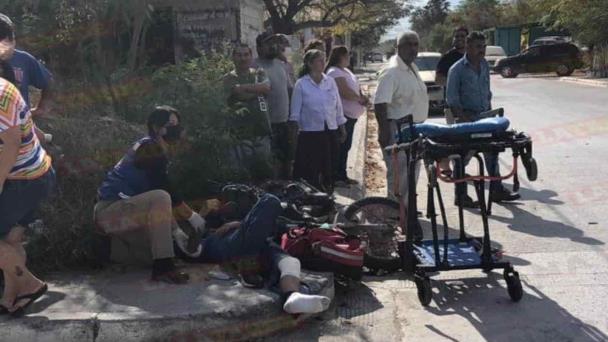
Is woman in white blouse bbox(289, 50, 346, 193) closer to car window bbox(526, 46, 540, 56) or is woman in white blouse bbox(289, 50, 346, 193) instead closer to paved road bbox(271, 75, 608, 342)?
paved road bbox(271, 75, 608, 342)

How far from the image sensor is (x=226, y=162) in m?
6.72

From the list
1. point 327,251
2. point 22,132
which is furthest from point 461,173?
point 22,132

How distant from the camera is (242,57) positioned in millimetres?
7160

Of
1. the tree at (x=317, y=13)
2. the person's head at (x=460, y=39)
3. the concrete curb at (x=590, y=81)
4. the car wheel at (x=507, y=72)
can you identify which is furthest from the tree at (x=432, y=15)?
the person's head at (x=460, y=39)

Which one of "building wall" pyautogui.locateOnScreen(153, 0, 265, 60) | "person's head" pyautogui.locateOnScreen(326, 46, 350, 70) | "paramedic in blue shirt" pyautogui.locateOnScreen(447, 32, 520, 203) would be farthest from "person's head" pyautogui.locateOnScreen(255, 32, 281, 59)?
"building wall" pyautogui.locateOnScreen(153, 0, 265, 60)

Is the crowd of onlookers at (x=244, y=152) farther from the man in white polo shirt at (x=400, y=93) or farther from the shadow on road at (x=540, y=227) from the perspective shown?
the shadow on road at (x=540, y=227)

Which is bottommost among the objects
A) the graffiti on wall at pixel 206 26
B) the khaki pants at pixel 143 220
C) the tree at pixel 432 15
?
the khaki pants at pixel 143 220

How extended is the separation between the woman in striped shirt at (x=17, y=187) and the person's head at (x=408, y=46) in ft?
11.6

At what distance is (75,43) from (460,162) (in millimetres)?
6002

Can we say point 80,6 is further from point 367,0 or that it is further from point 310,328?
point 367,0

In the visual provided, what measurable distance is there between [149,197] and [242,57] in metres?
2.98

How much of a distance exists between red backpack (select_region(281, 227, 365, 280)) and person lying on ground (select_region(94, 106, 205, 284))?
0.86m

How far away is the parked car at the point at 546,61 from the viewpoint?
3306 cm

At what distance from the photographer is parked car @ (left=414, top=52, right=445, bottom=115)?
56.2 ft
